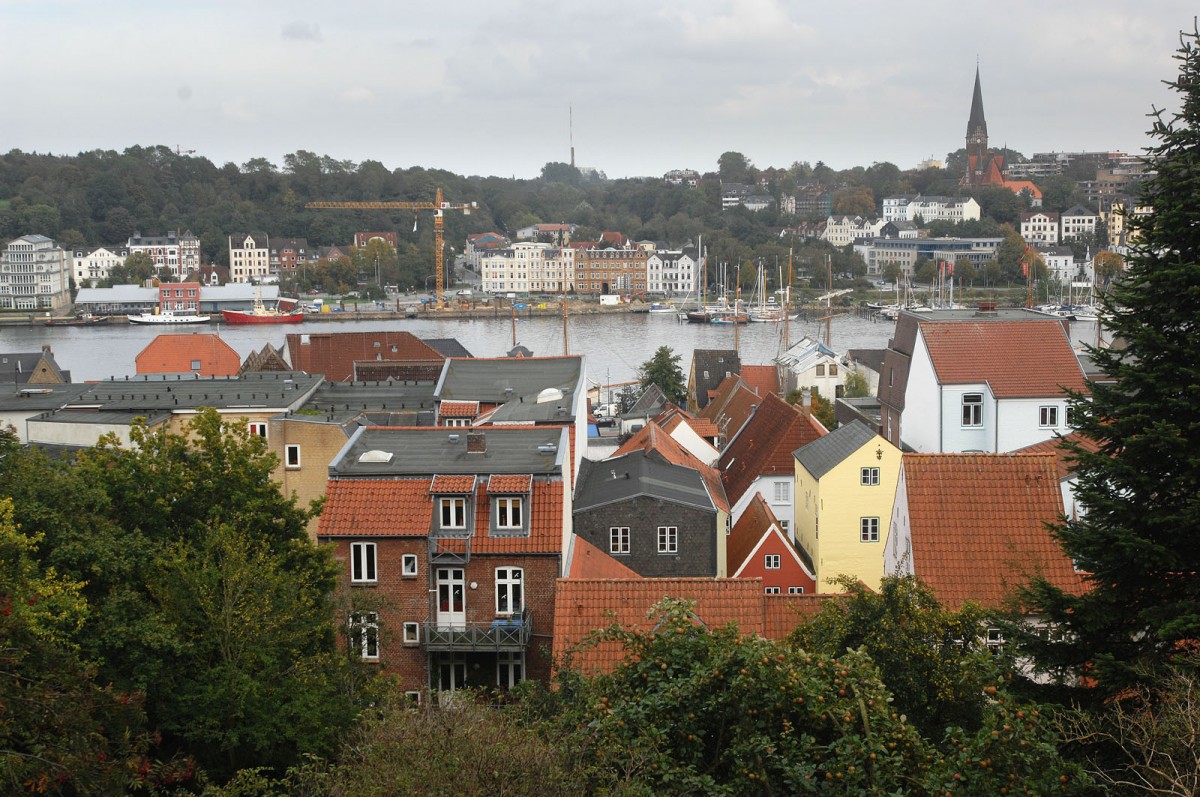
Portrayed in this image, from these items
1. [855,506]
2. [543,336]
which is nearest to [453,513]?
[855,506]

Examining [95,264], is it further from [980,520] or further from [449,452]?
[980,520]

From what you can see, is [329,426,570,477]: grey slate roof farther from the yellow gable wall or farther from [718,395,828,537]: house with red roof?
[718,395,828,537]: house with red roof

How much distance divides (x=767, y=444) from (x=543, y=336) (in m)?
40.0

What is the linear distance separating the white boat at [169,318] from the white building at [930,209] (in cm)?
5129

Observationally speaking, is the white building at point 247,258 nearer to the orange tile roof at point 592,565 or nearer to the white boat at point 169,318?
the white boat at point 169,318

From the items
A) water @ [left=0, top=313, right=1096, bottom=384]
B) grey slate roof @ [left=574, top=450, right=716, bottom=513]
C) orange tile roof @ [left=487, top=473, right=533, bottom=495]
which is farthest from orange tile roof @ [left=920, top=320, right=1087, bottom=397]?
water @ [left=0, top=313, right=1096, bottom=384]

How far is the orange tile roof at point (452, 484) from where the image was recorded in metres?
8.86

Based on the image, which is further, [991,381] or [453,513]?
[991,381]

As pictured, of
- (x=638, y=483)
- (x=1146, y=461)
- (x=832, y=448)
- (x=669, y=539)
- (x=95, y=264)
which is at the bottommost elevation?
(x=669, y=539)

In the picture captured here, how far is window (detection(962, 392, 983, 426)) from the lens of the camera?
1352 cm

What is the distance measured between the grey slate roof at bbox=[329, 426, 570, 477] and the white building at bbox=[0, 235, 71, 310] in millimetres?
65136

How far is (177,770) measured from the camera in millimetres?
5504

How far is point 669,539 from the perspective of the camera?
37.9ft

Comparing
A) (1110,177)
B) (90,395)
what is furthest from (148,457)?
(1110,177)
